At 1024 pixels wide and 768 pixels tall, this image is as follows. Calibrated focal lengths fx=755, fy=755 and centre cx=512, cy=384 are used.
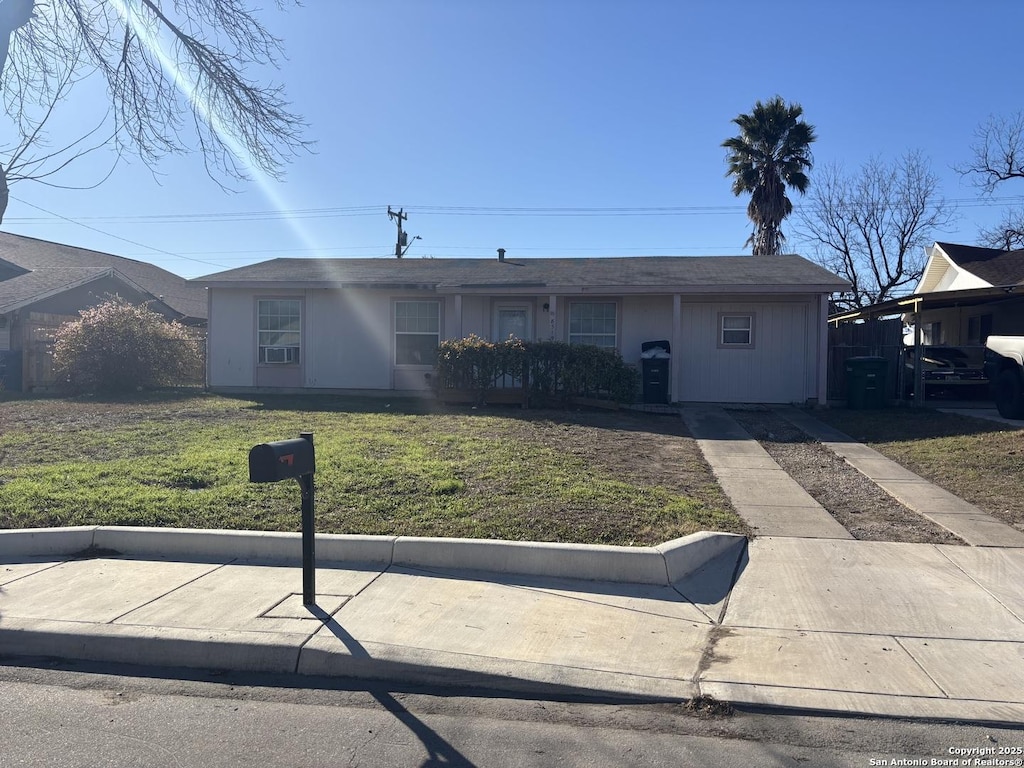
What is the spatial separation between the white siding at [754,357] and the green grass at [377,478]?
3.83m

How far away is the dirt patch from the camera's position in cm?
679

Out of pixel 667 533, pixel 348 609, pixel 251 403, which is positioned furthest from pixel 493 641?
pixel 251 403

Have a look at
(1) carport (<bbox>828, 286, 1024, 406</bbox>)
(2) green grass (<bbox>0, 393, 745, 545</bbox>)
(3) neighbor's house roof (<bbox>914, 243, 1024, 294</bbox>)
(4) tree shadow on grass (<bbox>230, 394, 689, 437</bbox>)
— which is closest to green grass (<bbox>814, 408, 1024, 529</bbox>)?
(1) carport (<bbox>828, 286, 1024, 406</bbox>)

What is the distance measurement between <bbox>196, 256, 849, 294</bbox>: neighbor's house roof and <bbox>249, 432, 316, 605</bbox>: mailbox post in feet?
36.8

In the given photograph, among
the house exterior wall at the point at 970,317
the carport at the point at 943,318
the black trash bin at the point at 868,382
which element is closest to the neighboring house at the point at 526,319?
the black trash bin at the point at 868,382

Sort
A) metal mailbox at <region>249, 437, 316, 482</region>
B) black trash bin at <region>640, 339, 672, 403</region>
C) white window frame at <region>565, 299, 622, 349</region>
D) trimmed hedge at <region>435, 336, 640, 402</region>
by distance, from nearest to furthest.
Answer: metal mailbox at <region>249, 437, 316, 482</region> < trimmed hedge at <region>435, 336, 640, 402</region> < black trash bin at <region>640, 339, 672, 403</region> < white window frame at <region>565, 299, 622, 349</region>

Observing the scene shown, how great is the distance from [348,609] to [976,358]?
655 inches

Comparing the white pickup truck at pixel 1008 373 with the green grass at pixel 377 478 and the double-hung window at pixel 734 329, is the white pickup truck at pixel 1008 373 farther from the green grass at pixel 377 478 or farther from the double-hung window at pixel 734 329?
the green grass at pixel 377 478

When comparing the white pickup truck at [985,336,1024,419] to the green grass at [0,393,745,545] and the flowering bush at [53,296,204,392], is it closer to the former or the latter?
the green grass at [0,393,745,545]

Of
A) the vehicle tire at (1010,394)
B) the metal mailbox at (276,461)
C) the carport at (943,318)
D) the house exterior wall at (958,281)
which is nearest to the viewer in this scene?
the metal mailbox at (276,461)

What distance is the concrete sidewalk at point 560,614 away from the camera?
409 centimetres

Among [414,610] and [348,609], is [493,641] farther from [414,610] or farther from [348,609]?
[348,609]

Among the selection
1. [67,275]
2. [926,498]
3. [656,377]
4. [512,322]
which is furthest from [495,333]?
[67,275]

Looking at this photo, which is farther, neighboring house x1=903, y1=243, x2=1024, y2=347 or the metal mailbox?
neighboring house x1=903, y1=243, x2=1024, y2=347
